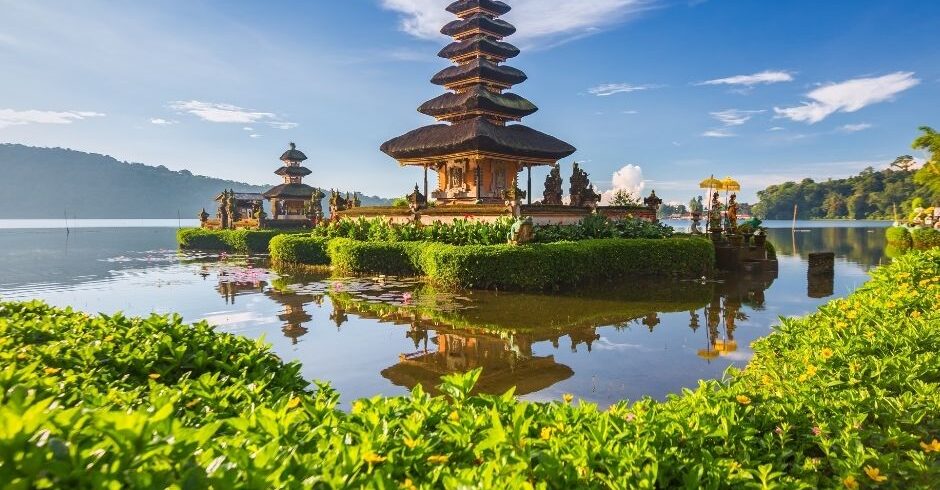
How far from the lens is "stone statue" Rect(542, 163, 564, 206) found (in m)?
27.7

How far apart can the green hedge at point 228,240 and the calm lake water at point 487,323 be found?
1740cm

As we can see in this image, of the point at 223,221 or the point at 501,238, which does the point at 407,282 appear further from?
the point at 223,221

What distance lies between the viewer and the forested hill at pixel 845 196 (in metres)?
91.8

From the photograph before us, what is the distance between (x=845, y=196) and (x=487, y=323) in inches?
5128

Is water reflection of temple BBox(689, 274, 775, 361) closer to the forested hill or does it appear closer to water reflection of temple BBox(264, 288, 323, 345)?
water reflection of temple BBox(264, 288, 323, 345)

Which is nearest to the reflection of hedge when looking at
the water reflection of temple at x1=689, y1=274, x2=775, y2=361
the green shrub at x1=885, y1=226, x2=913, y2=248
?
the water reflection of temple at x1=689, y1=274, x2=775, y2=361

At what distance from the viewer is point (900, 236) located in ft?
103

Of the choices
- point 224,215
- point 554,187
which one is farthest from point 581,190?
point 224,215

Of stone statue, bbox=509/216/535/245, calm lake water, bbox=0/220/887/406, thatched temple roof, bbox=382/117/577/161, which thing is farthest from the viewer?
thatched temple roof, bbox=382/117/577/161

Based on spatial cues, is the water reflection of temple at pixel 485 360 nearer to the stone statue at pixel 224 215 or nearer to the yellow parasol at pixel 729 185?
the yellow parasol at pixel 729 185

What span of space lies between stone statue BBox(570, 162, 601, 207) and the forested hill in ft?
258

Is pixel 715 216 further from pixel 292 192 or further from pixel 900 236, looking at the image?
pixel 292 192

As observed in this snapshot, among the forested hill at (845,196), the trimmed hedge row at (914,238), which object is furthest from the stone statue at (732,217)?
the forested hill at (845,196)

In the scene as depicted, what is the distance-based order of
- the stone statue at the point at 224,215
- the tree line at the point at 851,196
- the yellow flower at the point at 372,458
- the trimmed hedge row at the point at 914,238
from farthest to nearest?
1. the tree line at the point at 851,196
2. the stone statue at the point at 224,215
3. the trimmed hedge row at the point at 914,238
4. the yellow flower at the point at 372,458
